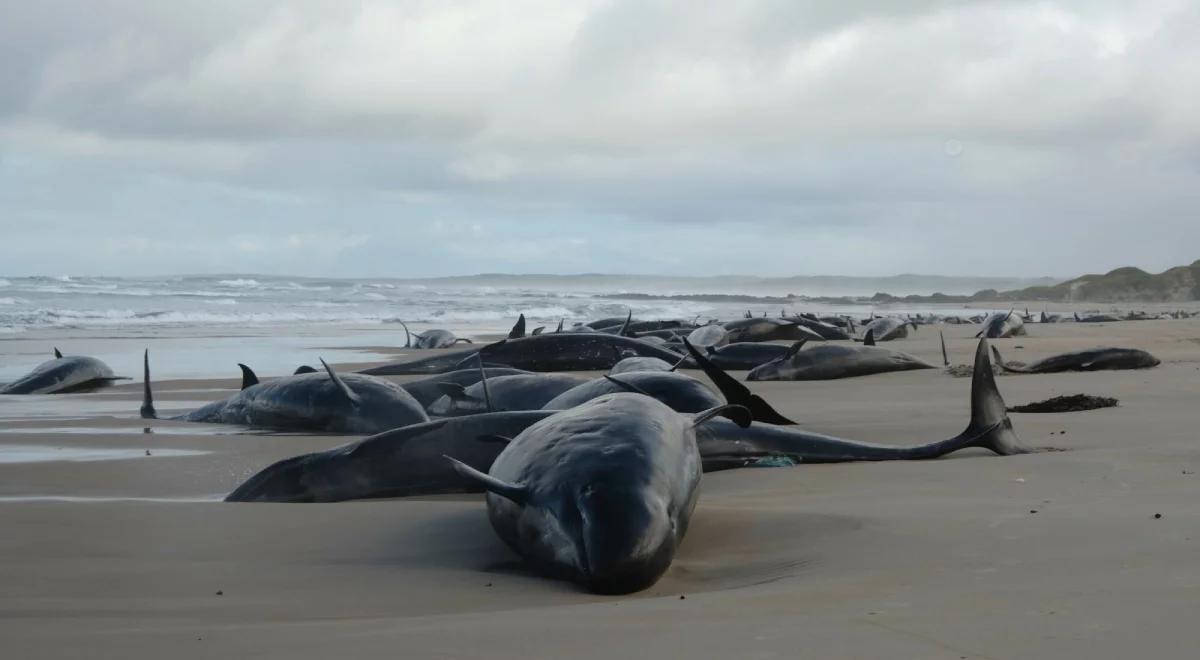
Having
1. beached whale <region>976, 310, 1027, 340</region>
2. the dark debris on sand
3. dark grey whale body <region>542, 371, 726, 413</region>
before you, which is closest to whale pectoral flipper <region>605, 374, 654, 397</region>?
dark grey whale body <region>542, 371, 726, 413</region>

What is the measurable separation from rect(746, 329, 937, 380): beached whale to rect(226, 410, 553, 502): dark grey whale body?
689 cm

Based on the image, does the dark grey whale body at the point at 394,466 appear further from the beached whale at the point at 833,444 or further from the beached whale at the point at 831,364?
the beached whale at the point at 831,364

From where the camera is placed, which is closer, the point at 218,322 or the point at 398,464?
the point at 398,464

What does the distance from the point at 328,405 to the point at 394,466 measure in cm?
249

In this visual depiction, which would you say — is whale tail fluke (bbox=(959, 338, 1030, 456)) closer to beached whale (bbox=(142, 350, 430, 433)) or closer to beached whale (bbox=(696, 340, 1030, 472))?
beached whale (bbox=(696, 340, 1030, 472))

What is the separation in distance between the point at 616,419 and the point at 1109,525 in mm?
1439

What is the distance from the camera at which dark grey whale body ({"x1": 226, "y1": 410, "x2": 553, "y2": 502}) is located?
469 cm

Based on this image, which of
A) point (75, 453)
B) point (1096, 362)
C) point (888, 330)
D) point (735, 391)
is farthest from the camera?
point (888, 330)

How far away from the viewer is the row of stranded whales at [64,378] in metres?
11.1

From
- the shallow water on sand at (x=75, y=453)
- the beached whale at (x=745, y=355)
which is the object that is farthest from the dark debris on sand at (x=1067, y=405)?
the beached whale at (x=745, y=355)

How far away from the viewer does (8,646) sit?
8.13 feet

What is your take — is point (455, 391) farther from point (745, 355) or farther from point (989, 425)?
point (745, 355)

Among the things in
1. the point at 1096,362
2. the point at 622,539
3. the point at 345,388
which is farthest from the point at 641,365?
the point at 622,539

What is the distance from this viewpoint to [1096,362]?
1128 centimetres
